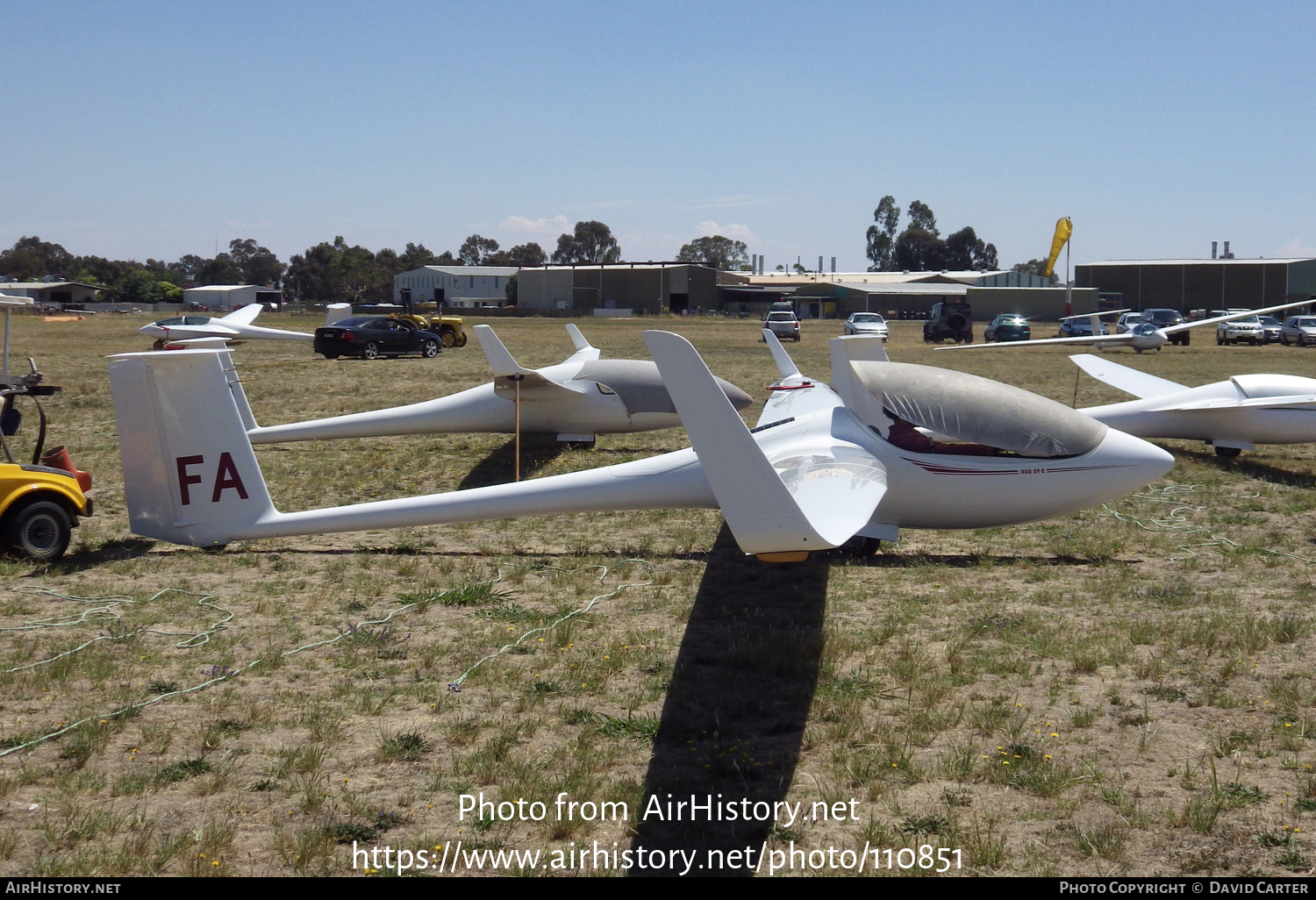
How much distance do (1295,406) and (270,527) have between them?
42.9 ft

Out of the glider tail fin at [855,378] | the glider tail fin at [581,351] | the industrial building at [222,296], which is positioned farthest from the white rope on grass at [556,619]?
the industrial building at [222,296]

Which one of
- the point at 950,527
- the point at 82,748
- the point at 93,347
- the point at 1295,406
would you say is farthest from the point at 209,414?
the point at 93,347

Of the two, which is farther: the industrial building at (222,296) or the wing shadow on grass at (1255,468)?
the industrial building at (222,296)

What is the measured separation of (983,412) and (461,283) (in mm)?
126122

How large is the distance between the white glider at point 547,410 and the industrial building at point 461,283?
110927 millimetres

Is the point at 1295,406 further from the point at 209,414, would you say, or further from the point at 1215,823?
the point at 209,414

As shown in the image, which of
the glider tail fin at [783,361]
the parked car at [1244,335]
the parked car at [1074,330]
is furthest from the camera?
the parked car at [1074,330]

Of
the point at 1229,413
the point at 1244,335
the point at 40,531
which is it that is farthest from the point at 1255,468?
the point at 1244,335

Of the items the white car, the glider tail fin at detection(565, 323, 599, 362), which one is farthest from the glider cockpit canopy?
the white car

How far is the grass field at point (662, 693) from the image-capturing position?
441 centimetres

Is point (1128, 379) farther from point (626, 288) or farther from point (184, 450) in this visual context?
point (626, 288)

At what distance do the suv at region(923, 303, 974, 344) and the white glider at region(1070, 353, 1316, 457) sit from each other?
115 ft

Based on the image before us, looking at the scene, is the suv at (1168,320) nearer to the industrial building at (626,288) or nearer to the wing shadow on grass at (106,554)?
the wing shadow on grass at (106,554)

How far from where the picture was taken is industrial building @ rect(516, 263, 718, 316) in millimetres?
98688
